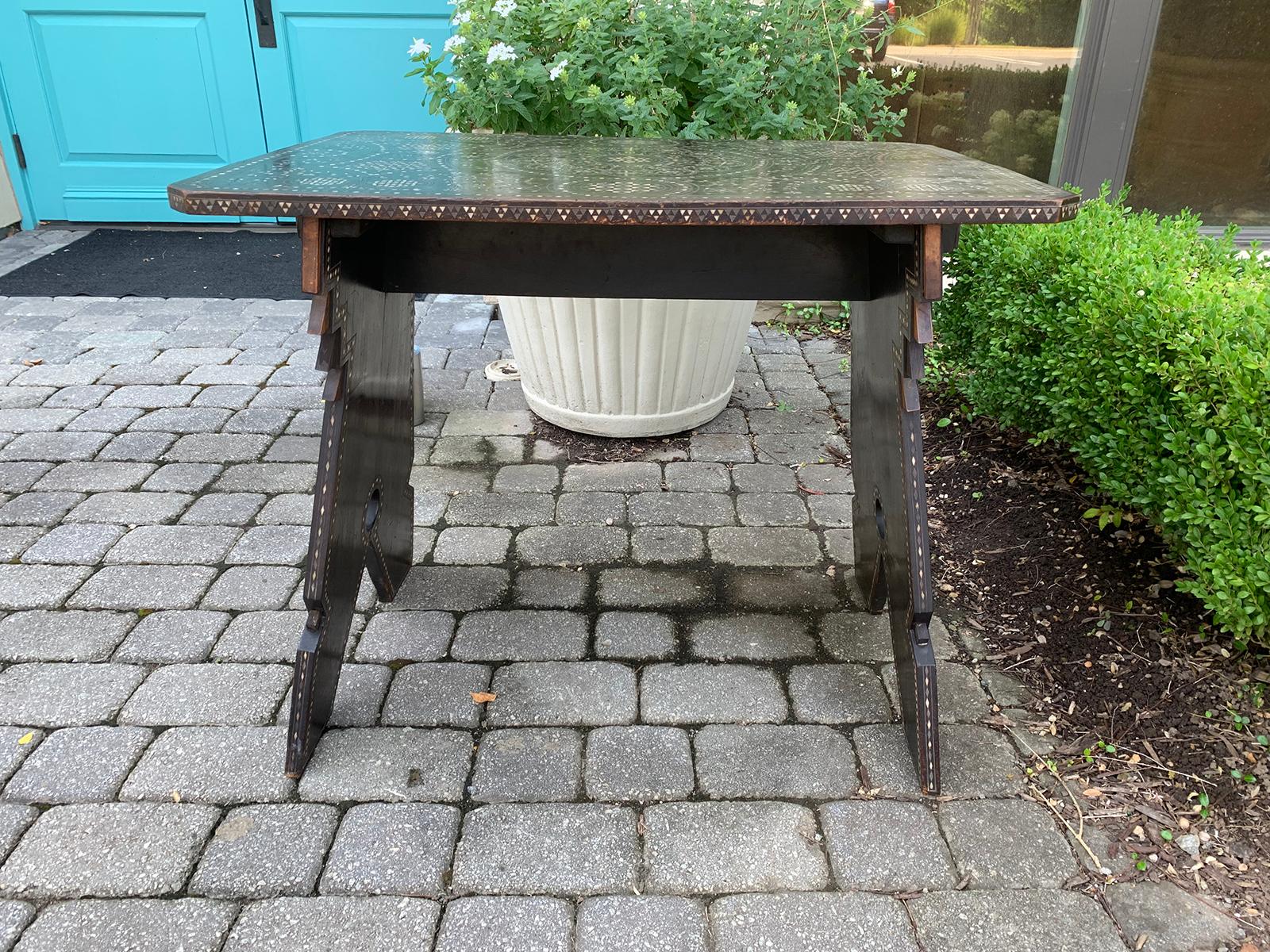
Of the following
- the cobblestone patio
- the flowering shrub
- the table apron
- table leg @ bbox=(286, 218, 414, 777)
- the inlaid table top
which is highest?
the flowering shrub

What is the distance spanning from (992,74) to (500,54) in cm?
279

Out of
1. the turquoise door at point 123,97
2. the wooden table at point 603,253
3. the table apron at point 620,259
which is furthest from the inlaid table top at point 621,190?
the turquoise door at point 123,97

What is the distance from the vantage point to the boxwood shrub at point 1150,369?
5.79 feet

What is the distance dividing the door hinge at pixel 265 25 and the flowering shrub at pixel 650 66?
7.11ft

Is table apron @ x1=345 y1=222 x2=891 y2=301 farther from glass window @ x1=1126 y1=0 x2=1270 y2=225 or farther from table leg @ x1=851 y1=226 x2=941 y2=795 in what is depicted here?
glass window @ x1=1126 y1=0 x2=1270 y2=225

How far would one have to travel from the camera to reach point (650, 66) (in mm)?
2818

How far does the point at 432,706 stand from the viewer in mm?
1919

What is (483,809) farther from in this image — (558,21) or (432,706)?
(558,21)

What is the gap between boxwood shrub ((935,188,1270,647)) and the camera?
1764 mm

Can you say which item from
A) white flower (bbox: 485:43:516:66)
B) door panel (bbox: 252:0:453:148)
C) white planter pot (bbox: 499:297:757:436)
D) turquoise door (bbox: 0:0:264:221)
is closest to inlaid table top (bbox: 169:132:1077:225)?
white planter pot (bbox: 499:297:757:436)

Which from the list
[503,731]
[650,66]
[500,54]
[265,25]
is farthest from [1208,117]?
[265,25]

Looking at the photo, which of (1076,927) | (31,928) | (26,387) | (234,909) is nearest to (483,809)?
(234,909)

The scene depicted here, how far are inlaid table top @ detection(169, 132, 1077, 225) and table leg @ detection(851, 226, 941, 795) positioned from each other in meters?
0.14

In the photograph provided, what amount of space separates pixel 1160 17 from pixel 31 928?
204 inches
